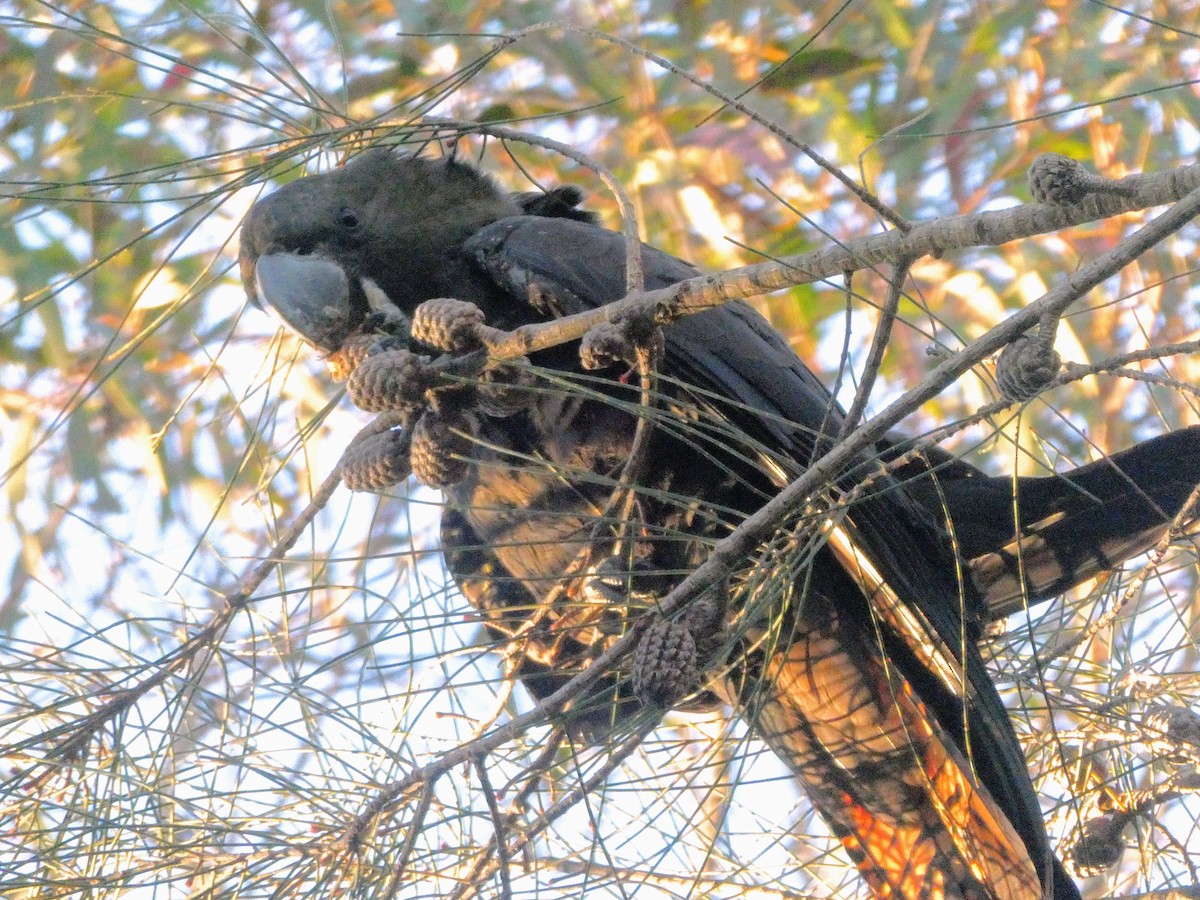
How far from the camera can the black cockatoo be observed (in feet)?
5.92

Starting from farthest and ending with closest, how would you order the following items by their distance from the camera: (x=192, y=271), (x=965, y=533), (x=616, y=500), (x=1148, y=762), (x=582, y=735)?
(x=192, y=271)
(x=582, y=735)
(x=965, y=533)
(x=1148, y=762)
(x=616, y=500)

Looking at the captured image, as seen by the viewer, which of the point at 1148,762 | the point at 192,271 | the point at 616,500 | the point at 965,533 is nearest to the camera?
the point at 616,500

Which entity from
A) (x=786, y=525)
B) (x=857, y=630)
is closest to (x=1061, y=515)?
(x=857, y=630)

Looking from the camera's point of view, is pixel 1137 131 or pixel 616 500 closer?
pixel 616 500

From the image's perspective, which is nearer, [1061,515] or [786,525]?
[786,525]

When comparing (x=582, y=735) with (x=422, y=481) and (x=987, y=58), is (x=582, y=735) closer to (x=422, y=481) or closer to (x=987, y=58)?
(x=422, y=481)

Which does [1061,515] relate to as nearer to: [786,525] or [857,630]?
[857,630]

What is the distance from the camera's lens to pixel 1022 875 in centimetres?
183

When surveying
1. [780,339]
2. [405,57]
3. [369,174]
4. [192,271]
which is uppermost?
[405,57]

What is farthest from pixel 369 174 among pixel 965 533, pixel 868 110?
pixel 868 110

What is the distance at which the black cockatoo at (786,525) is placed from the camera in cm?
180

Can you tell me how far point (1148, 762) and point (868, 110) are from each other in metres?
2.72

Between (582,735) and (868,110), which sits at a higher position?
(868,110)

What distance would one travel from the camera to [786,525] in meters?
1.71
